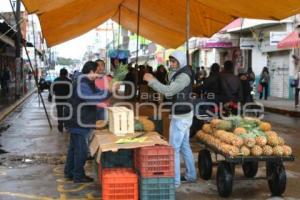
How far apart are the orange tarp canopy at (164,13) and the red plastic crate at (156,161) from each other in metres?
3.32

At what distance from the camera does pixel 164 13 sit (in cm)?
1534

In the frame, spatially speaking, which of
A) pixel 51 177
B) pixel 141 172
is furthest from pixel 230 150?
pixel 51 177

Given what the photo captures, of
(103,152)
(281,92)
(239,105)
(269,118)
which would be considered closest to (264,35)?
(281,92)

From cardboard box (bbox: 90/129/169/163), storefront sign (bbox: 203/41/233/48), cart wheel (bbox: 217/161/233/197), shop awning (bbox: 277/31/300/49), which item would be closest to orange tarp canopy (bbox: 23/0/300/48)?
cardboard box (bbox: 90/129/169/163)

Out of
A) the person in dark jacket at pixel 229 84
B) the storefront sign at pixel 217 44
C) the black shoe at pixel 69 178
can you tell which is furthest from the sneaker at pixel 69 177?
the storefront sign at pixel 217 44

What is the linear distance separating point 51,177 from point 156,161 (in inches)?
111

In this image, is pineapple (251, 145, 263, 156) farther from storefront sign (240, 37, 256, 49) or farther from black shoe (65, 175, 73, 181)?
storefront sign (240, 37, 256, 49)

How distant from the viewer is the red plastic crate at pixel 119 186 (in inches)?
262

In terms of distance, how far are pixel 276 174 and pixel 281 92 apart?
Answer: 975 inches

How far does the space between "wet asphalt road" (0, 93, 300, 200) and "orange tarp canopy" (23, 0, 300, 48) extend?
2.75 metres

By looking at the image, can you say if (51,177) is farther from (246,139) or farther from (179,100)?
(246,139)

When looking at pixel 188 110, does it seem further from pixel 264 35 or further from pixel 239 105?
pixel 264 35

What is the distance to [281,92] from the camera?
104ft

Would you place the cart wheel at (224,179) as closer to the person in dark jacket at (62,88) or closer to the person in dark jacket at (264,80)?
the person in dark jacket at (62,88)
